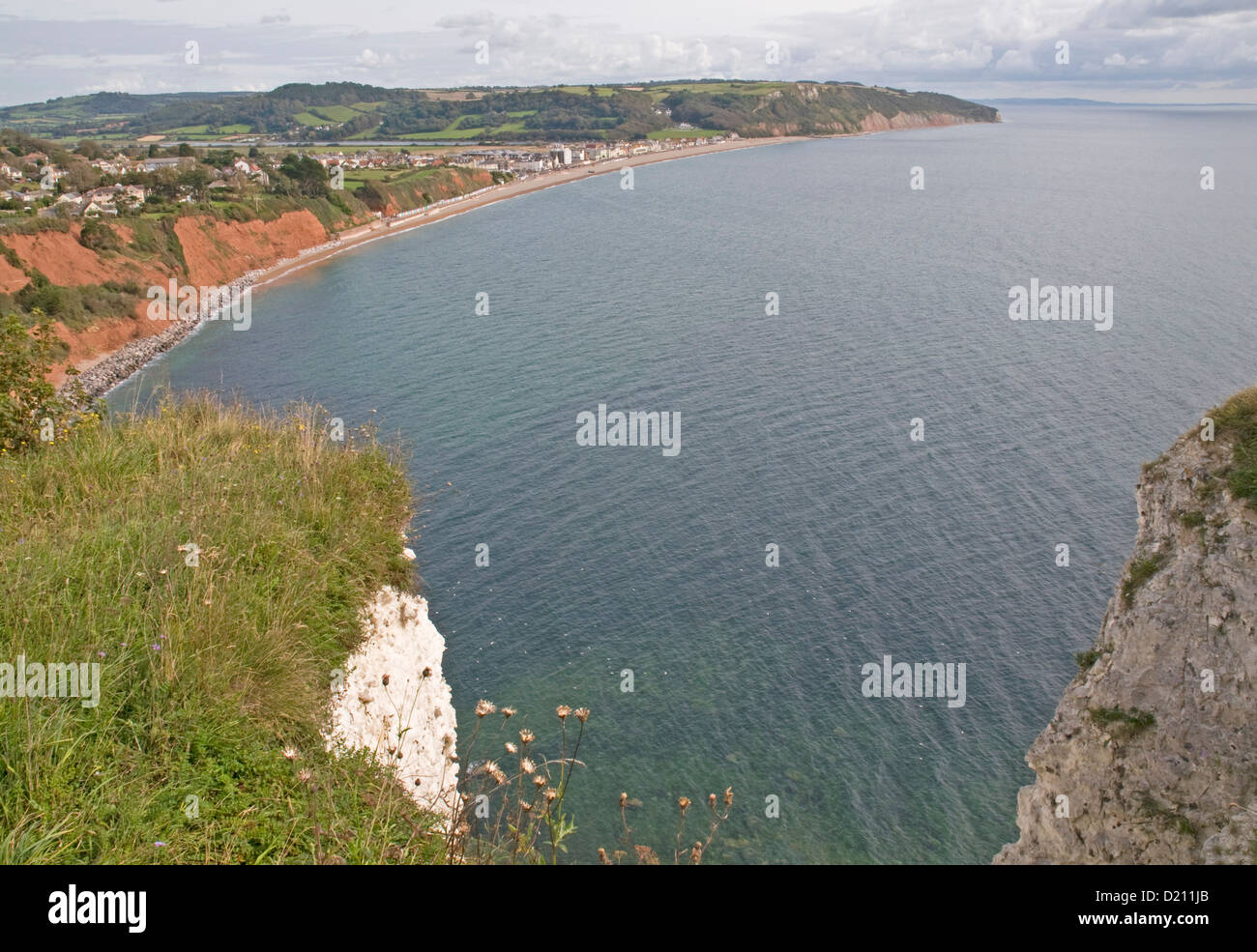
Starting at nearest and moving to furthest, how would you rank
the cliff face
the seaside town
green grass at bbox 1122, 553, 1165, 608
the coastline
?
the cliff face, green grass at bbox 1122, 553, 1165, 608, the coastline, the seaside town

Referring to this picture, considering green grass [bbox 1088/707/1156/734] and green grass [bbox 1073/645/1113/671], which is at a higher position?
green grass [bbox 1073/645/1113/671]

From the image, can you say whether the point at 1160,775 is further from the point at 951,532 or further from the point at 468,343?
the point at 468,343

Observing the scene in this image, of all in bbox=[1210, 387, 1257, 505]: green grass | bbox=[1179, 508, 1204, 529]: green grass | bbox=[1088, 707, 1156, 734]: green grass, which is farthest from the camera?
bbox=[1179, 508, 1204, 529]: green grass

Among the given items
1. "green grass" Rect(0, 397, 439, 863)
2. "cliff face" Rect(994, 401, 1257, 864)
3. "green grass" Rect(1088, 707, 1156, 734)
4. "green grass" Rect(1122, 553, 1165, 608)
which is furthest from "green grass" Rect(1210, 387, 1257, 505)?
"green grass" Rect(0, 397, 439, 863)

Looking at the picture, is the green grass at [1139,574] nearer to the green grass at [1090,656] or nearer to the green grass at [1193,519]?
the green grass at [1193,519]

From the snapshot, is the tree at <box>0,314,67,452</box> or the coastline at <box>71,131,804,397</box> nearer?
the tree at <box>0,314,67,452</box>

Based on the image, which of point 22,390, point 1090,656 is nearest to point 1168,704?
point 1090,656

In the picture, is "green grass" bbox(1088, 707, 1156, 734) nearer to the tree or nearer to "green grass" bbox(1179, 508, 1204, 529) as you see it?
"green grass" bbox(1179, 508, 1204, 529)
